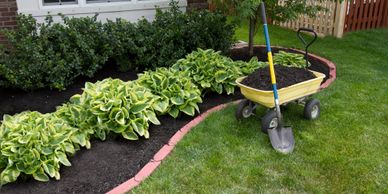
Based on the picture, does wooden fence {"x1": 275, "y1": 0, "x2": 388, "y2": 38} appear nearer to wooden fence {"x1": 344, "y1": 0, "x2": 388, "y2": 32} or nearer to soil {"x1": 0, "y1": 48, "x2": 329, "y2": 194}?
wooden fence {"x1": 344, "y1": 0, "x2": 388, "y2": 32}

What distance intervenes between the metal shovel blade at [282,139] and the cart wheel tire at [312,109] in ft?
1.62

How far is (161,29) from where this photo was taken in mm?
5438

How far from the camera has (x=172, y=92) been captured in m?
4.16

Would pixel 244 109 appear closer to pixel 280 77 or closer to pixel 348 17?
pixel 280 77

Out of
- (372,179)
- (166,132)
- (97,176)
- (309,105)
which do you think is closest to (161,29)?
(166,132)

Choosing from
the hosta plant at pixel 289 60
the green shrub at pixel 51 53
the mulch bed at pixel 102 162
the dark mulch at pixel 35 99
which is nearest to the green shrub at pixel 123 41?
the green shrub at pixel 51 53

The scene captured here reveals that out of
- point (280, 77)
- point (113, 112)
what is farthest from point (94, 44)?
point (280, 77)

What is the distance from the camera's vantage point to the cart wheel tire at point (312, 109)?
13.4ft

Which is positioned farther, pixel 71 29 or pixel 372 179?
pixel 71 29

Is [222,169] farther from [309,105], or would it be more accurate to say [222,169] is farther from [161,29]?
[161,29]

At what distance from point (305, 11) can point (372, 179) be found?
316 cm

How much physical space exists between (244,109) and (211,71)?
838 mm

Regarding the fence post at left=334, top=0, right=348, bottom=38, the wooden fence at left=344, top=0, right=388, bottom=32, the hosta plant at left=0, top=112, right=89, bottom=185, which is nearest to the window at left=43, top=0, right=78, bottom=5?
the hosta plant at left=0, top=112, right=89, bottom=185

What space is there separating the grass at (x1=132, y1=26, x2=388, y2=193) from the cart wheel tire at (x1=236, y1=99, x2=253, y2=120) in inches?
3.0
